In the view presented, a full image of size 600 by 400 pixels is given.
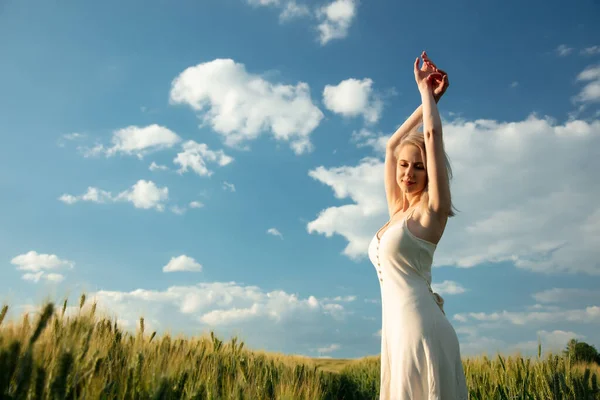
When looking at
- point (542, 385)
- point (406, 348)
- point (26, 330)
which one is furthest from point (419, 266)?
point (542, 385)

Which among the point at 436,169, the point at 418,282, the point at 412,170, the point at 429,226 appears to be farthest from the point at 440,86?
the point at 418,282

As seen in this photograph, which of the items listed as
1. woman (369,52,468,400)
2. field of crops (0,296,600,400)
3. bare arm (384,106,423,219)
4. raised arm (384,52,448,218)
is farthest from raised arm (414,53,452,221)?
field of crops (0,296,600,400)

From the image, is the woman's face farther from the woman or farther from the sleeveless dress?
the sleeveless dress

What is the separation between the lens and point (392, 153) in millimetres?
3582

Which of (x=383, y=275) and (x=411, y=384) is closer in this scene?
(x=411, y=384)

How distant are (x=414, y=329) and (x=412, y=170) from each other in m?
0.90

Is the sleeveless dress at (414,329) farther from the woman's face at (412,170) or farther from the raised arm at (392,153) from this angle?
the raised arm at (392,153)

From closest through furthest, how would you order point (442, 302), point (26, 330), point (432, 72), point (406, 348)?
point (26, 330)
point (406, 348)
point (442, 302)
point (432, 72)

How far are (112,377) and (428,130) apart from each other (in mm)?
1995

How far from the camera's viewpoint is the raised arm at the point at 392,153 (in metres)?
3.21

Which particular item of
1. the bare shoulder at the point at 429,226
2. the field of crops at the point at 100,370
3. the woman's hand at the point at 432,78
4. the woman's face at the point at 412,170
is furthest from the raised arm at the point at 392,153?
the field of crops at the point at 100,370

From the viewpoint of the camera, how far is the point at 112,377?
2.35m

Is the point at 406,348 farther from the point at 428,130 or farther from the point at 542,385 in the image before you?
the point at 542,385

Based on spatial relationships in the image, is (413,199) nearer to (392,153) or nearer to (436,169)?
(436,169)
